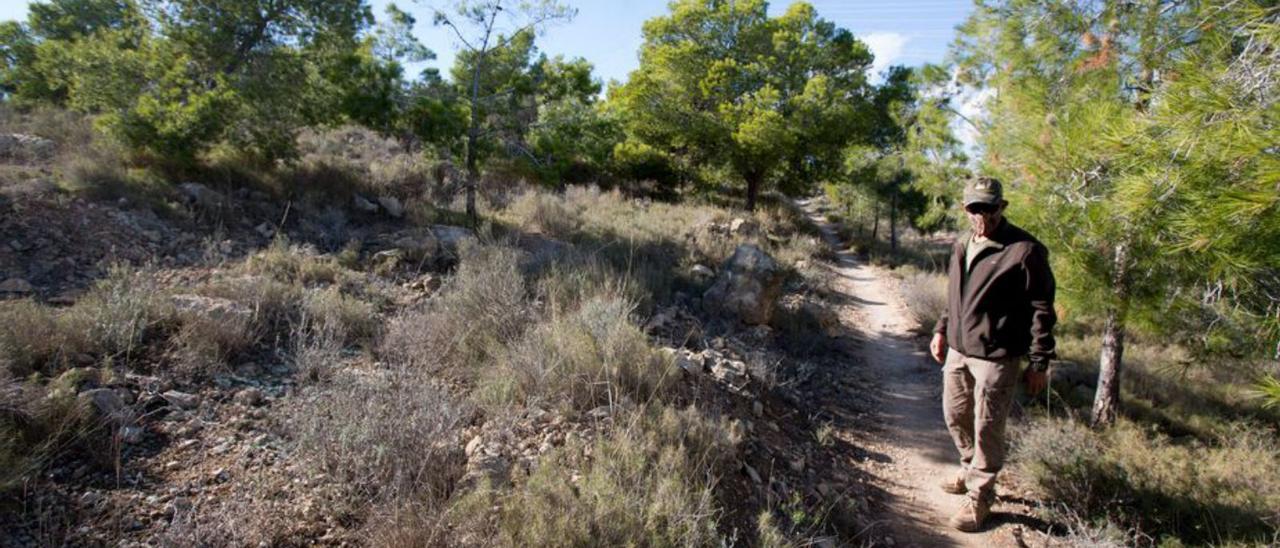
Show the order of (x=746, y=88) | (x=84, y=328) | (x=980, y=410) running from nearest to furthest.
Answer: (x=980, y=410), (x=84, y=328), (x=746, y=88)

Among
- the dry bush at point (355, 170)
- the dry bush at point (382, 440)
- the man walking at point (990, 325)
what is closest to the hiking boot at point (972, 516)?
the man walking at point (990, 325)

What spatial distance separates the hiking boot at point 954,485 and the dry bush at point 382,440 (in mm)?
3486

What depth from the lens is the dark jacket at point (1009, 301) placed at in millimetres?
3160

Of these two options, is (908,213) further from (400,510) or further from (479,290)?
(400,510)

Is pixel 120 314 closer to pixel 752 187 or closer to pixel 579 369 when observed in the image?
pixel 579 369

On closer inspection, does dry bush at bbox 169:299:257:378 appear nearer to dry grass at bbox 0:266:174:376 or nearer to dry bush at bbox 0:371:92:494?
dry grass at bbox 0:266:174:376

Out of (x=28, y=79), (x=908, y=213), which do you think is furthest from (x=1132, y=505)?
(x=908, y=213)

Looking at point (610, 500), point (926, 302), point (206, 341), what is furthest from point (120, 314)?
point (926, 302)

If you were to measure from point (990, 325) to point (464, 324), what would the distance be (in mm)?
3619

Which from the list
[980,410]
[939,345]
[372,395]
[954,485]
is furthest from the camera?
[954,485]

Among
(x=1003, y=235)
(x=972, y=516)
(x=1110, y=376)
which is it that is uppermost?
(x=1003, y=235)

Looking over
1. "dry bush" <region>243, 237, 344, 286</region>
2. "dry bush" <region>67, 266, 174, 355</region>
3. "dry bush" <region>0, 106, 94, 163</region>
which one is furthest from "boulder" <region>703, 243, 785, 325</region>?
"dry bush" <region>0, 106, 94, 163</region>

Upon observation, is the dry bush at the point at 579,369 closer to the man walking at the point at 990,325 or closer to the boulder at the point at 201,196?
the man walking at the point at 990,325

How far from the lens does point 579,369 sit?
12.2 ft
